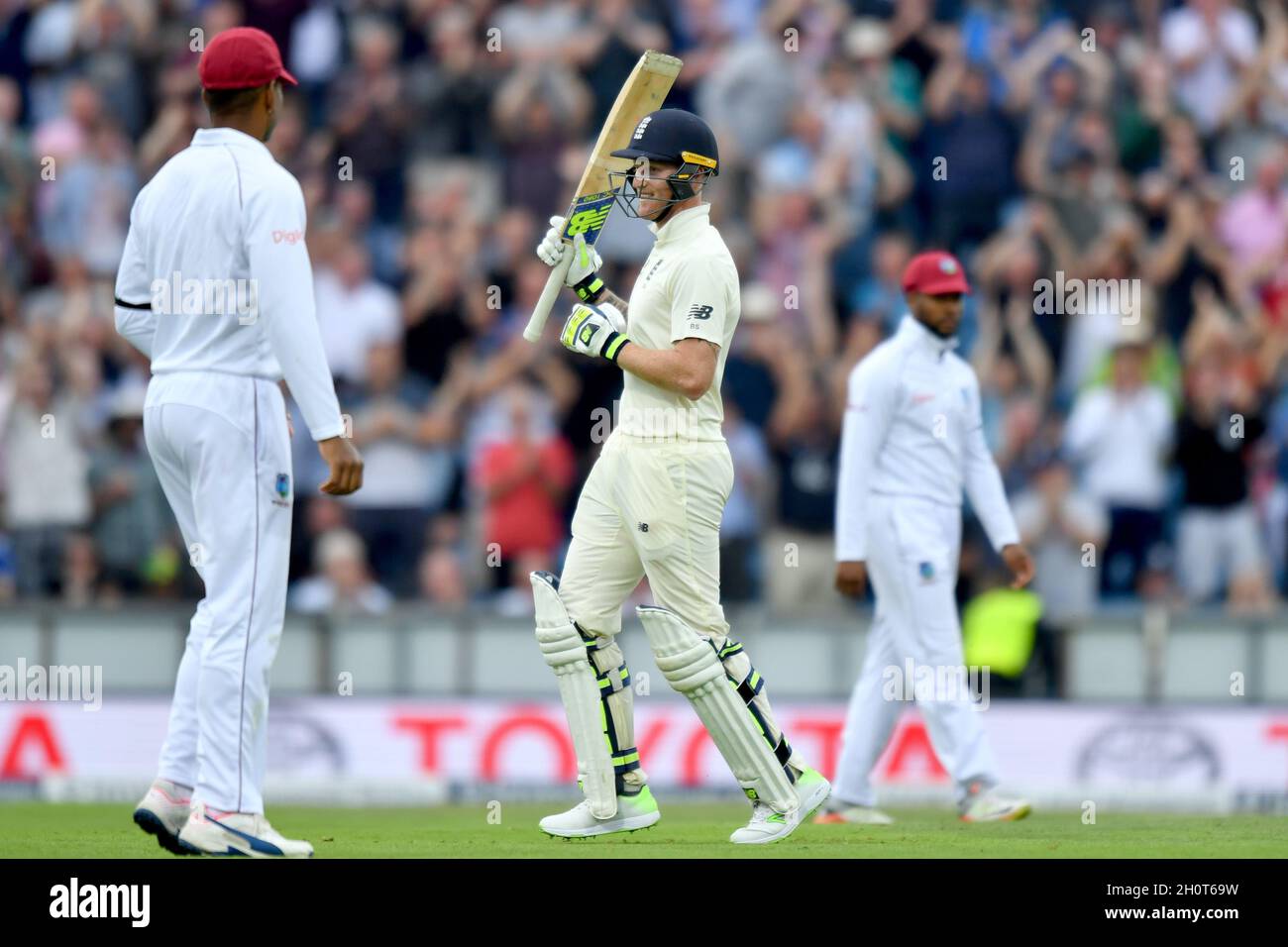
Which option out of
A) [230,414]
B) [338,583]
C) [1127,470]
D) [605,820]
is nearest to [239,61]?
[230,414]

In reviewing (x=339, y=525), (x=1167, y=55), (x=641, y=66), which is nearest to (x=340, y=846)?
(x=641, y=66)

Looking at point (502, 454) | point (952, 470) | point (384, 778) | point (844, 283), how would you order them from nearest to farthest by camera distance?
1. point (952, 470)
2. point (384, 778)
3. point (502, 454)
4. point (844, 283)

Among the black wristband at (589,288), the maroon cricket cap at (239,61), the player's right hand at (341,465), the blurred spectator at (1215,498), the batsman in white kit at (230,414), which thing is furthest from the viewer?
the blurred spectator at (1215,498)

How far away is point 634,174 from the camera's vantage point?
9.22 m

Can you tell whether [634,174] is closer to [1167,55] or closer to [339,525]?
[339,525]

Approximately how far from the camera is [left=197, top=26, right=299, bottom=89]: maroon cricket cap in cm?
846

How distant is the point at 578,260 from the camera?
30.7 ft

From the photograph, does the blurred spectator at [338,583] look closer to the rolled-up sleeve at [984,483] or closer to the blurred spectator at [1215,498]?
the rolled-up sleeve at [984,483]

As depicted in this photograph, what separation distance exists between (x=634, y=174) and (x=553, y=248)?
1.44 feet

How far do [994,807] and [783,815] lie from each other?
2.51 meters

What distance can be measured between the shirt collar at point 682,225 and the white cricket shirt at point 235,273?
5.04 ft

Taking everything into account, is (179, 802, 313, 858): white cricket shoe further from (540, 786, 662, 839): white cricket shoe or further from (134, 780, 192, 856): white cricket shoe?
(540, 786, 662, 839): white cricket shoe

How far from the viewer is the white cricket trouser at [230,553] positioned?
26.9 ft
